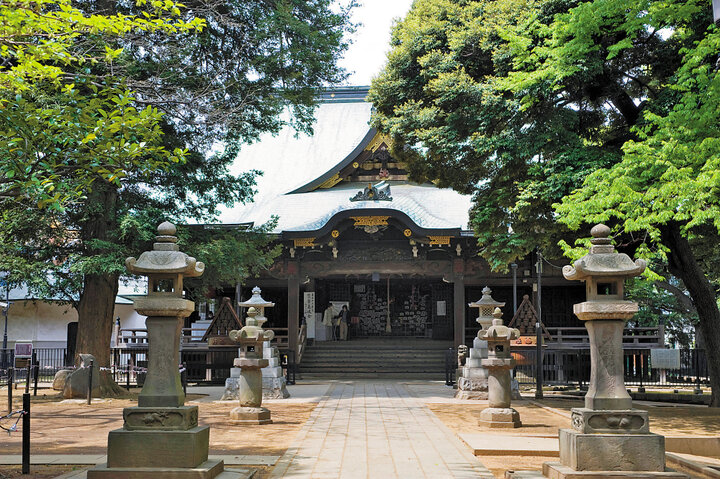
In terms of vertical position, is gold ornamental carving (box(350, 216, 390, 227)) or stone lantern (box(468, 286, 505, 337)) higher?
gold ornamental carving (box(350, 216, 390, 227))

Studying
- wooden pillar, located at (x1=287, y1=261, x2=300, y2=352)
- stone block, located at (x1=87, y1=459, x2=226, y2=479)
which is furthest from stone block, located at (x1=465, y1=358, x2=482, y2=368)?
stone block, located at (x1=87, y1=459, x2=226, y2=479)

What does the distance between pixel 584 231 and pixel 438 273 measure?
1054 cm

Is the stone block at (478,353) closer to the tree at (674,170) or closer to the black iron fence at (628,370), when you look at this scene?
the black iron fence at (628,370)

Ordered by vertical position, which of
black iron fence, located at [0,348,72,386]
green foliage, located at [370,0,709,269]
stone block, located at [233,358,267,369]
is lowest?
black iron fence, located at [0,348,72,386]

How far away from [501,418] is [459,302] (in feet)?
41.3

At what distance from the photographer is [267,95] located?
52.3 feet

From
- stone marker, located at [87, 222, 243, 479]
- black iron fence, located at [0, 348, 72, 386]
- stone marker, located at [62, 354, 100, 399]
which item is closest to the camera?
stone marker, located at [87, 222, 243, 479]

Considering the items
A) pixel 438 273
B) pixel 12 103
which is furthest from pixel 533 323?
pixel 12 103

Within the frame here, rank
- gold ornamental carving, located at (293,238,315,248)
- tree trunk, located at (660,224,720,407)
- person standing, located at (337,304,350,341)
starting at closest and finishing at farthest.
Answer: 1. tree trunk, located at (660,224,720,407)
2. gold ornamental carving, located at (293,238,315,248)
3. person standing, located at (337,304,350,341)

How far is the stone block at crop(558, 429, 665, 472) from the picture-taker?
21.5ft

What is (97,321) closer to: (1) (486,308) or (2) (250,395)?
(2) (250,395)

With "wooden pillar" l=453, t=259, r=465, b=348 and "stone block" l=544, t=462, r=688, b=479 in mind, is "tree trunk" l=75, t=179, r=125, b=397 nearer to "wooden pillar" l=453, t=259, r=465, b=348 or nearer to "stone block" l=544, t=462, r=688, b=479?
"wooden pillar" l=453, t=259, r=465, b=348

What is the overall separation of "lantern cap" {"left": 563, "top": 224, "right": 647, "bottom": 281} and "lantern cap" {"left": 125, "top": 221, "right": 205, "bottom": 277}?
3897 millimetres

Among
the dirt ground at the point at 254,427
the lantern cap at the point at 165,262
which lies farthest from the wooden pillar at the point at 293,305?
the lantern cap at the point at 165,262
